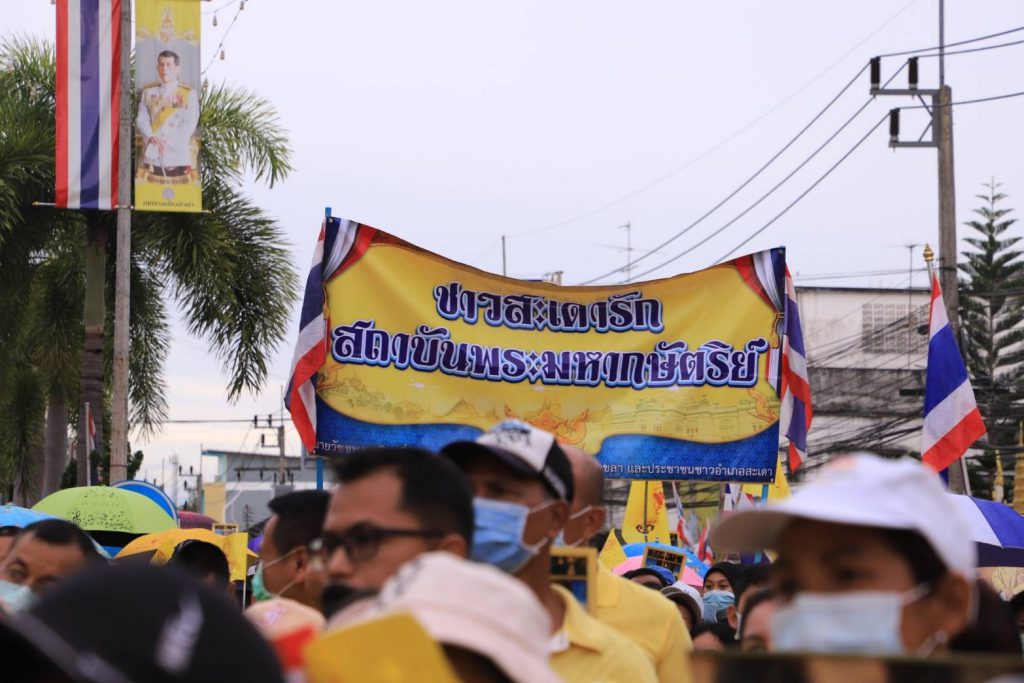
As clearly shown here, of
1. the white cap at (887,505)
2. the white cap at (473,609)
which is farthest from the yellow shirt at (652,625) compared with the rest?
the white cap at (473,609)

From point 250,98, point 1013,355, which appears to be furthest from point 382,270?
point 1013,355

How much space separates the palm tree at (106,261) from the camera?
21.0 meters

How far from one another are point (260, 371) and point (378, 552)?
1928cm

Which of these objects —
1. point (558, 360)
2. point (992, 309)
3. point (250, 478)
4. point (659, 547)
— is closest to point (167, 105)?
point (558, 360)

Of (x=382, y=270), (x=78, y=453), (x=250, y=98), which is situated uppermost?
(x=250, y=98)

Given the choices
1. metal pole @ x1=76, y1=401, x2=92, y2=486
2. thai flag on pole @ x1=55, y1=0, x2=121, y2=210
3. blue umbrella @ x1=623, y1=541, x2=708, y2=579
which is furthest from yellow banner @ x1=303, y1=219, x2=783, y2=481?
metal pole @ x1=76, y1=401, x2=92, y2=486

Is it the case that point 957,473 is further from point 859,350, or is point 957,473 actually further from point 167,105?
point 859,350

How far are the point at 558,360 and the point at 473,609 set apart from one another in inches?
375

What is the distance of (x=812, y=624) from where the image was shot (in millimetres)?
2072

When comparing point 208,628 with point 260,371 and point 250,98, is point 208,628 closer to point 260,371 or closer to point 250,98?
point 260,371

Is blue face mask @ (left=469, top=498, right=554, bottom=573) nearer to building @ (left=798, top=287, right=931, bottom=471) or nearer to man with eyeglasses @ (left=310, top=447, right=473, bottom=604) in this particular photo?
man with eyeglasses @ (left=310, top=447, right=473, bottom=604)

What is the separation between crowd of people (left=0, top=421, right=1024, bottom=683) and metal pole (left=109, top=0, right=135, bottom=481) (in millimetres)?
15580

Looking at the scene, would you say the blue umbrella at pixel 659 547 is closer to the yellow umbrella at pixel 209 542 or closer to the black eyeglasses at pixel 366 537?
the yellow umbrella at pixel 209 542

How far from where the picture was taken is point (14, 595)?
15.4ft
